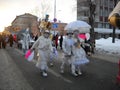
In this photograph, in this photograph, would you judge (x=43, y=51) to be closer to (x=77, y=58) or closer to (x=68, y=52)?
(x=68, y=52)

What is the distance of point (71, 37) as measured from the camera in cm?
1299

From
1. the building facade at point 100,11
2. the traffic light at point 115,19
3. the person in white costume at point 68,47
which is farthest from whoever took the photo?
the building facade at point 100,11

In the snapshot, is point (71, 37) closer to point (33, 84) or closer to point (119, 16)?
point (33, 84)

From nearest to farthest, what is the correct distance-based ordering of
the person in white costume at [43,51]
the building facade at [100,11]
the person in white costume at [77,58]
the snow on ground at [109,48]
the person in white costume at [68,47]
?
the person in white costume at [77,58] → the person in white costume at [43,51] → the person in white costume at [68,47] → the snow on ground at [109,48] → the building facade at [100,11]

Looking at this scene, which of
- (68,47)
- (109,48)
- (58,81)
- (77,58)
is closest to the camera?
(58,81)

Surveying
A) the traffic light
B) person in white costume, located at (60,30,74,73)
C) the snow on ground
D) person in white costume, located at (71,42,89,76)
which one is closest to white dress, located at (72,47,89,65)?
person in white costume, located at (71,42,89,76)

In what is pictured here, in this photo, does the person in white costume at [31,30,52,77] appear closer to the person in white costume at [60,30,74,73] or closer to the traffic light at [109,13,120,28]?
the person in white costume at [60,30,74,73]

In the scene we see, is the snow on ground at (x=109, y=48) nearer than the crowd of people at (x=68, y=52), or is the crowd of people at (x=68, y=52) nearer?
the crowd of people at (x=68, y=52)

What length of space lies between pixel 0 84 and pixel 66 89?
91.6 inches

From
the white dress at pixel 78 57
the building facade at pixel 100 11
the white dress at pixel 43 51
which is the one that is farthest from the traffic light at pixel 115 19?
the building facade at pixel 100 11

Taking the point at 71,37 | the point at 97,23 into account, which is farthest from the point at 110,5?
the point at 71,37

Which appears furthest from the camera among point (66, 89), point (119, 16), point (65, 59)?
point (65, 59)

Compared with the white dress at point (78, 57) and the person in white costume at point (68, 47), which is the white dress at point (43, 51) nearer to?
the person in white costume at point (68, 47)

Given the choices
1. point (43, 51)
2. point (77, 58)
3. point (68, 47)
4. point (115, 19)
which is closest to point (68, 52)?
point (68, 47)
